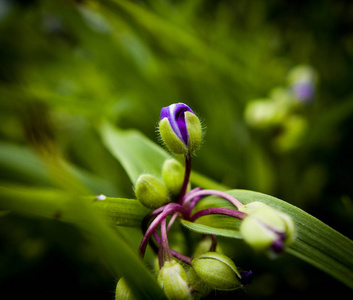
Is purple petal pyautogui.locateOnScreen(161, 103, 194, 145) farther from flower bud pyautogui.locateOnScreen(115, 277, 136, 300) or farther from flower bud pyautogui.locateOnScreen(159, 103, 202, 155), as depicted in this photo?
flower bud pyautogui.locateOnScreen(115, 277, 136, 300)

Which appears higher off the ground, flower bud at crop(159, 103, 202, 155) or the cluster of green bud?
flower bud at crop(159, 103, 202, 155)

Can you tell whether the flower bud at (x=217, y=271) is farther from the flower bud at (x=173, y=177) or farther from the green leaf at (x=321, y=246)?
the flower bud at (x=173, y=177)

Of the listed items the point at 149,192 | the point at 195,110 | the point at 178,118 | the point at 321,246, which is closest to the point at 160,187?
the point at 149,192


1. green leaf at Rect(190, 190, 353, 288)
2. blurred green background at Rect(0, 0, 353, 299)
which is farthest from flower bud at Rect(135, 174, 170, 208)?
blurred green background at Rect(0, 0, 353, 299)

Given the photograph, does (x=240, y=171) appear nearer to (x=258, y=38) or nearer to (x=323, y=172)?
(x=323, y=172)

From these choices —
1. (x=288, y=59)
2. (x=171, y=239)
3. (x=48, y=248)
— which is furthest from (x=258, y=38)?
(x=48, y=248)

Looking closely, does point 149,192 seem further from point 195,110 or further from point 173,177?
point 195,110
